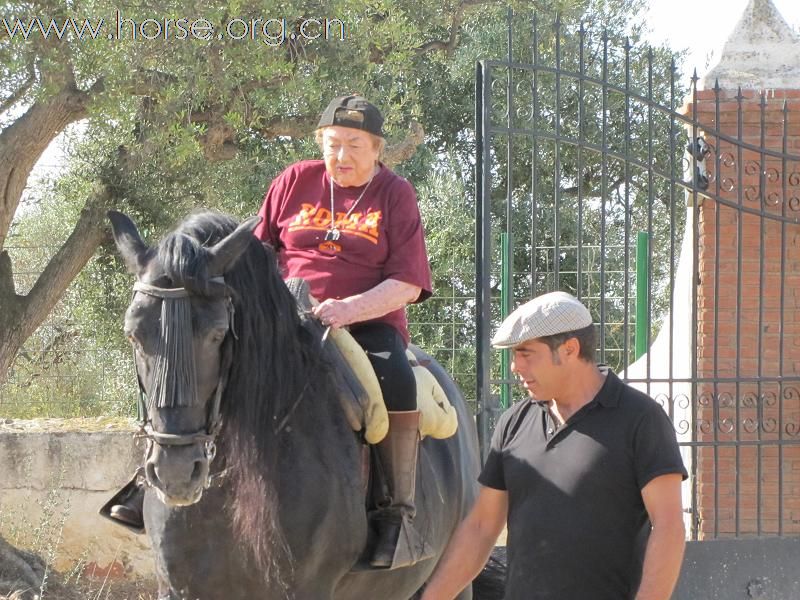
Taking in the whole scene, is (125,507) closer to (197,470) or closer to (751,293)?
(197,470)

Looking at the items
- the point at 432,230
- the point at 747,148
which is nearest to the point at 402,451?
the point at 747,148

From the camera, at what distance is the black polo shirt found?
324cm

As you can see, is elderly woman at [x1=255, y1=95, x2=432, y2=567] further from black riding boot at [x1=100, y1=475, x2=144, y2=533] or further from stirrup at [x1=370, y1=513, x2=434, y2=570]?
black riding boot at [x1=100, y1=475, x2=144, y2=533]

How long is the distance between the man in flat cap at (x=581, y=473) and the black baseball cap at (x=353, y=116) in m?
1.66

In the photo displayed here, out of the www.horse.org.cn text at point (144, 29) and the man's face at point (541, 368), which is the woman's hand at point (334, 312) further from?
the www.horse.org.cn text at point (144, 29)

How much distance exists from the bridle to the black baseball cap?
1.10 metres

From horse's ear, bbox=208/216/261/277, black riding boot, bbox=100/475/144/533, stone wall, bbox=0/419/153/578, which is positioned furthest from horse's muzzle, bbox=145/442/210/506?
stone wall, bbox=0/419/153/578

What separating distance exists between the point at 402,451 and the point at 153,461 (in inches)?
48.0

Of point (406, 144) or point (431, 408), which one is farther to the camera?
point (406, 144)

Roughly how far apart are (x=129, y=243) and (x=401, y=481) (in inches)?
56.9

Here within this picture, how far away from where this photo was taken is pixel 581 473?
129 inches

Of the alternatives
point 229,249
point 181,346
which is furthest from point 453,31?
point 181,346

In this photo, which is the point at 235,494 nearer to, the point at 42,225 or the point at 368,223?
the point at 368,223

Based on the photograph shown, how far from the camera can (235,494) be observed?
4.12 meters
